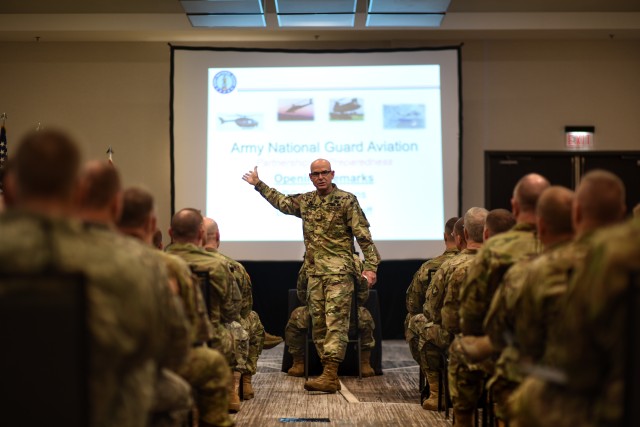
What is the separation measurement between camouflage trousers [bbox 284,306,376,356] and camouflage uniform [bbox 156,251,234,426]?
311 cm

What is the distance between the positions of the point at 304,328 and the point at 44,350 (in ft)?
14.5

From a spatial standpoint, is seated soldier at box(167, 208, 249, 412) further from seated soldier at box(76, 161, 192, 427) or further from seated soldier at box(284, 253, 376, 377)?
seated soldier at box(284, 253, 376, 377)

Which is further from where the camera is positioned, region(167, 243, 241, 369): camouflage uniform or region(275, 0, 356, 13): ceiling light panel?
region(275, 0, 356, 13): ceiling light panel

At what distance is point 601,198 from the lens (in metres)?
2.39

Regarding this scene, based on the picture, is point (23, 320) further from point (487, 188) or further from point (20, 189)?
point (487, 188)

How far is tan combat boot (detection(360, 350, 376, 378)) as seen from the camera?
639cm

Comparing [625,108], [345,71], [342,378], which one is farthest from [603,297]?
[625,108]

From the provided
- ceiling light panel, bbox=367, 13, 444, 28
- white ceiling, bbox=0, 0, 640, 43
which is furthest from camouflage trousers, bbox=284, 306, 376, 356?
white ceiling, bbox=0, 0, 640, 43

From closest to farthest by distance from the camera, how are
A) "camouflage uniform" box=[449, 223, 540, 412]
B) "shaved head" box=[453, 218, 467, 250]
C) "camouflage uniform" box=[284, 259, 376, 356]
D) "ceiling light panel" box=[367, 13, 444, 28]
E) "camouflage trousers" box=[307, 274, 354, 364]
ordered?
"camouflage uniform" box=[449, 223, 540, 412] → "shaved head" box=[453, 218, 467, 250] → "camouflage trousers" box=[307, 274, 354, 364] → "camouflage uniform" box=[284, 259, 376, 356] → "ceiling light panel" box=[367, 13, 444, 28]

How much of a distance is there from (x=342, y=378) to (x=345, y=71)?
339 cm

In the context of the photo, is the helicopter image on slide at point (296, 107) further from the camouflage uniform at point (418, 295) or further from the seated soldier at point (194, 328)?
the seated soldier at point (194, 328)

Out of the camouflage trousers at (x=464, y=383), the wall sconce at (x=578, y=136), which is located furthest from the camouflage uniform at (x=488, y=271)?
the wall sconce at (x=578, y=136)

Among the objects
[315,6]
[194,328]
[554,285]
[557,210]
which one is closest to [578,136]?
[315,6]

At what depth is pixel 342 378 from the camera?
6.34m
